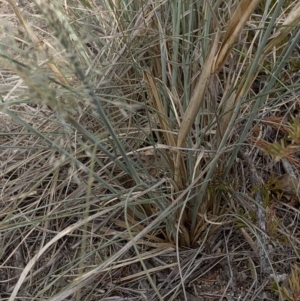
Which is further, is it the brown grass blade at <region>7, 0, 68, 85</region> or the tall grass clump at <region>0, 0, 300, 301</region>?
the tall grass clump at <region>0, 0, 300, 301</region>

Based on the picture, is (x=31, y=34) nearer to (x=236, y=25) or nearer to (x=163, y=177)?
A: (x=236, y=25)

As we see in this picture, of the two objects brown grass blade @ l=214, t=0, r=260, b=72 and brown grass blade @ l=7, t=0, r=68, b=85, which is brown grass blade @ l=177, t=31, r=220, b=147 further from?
brown grass blade @ l=7, t=0, r=68, b=85

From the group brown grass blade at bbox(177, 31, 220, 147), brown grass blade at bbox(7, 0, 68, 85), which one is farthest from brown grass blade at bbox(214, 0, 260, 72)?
A: brown grass blade at bbox(7, 0, 68, 85)

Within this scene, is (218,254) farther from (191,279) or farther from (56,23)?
(56,23)

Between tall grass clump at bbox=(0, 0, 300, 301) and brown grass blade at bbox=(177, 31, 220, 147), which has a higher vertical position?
brown grass blade at bbox=(177, 31, 220, 147)

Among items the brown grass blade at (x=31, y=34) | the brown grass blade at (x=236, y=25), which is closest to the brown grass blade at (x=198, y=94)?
the brown grass blade at (x=236, y=25)

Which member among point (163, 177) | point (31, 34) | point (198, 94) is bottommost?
point (163, 177)

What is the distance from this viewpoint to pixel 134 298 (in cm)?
87

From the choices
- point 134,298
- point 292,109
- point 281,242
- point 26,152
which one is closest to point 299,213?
point 281,242

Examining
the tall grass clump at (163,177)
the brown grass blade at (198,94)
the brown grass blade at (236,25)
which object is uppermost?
the brown grass blade at (236,25)

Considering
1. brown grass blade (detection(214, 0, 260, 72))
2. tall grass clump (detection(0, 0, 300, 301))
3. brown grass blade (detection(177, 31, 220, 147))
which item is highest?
brown grass blade (detection(214, 0, 260, 72))

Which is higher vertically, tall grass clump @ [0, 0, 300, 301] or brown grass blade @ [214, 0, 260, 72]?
brown grass blade @ [214, 0, 260, 72]

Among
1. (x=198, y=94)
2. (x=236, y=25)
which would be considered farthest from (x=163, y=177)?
(x=236, y=25)

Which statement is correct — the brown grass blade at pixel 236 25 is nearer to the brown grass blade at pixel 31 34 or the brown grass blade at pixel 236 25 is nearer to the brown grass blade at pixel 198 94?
the brown grass blade at pixel 198 94
